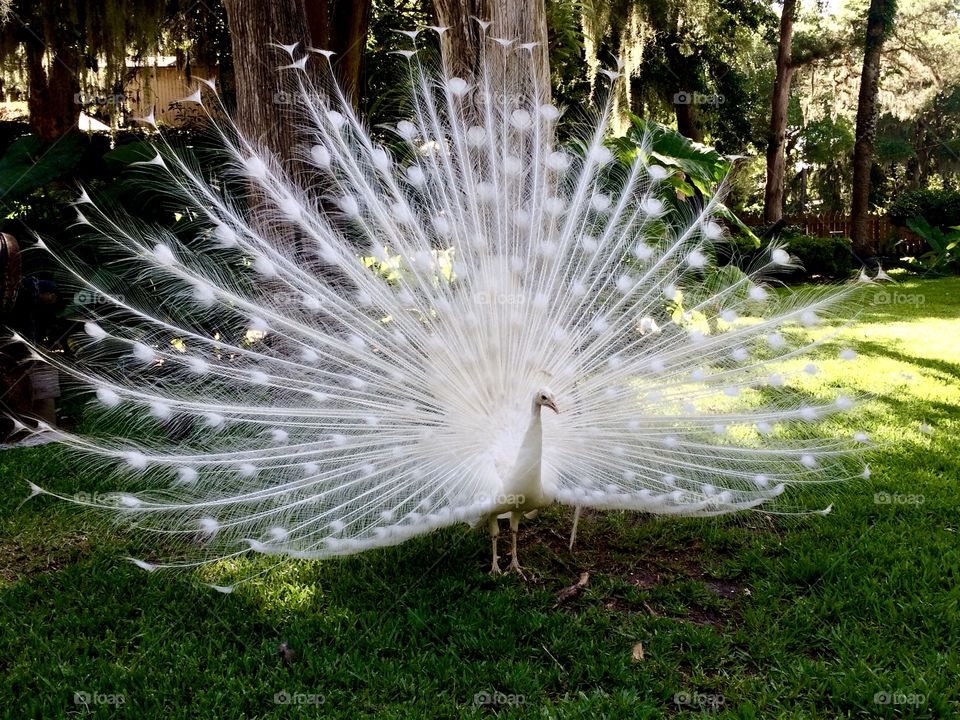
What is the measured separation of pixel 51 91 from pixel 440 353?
9.12 metres

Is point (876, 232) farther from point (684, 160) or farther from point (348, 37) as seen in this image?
point (348, 37)

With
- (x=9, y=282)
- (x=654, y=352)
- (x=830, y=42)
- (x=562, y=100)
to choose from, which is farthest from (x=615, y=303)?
(x=830, y=42)

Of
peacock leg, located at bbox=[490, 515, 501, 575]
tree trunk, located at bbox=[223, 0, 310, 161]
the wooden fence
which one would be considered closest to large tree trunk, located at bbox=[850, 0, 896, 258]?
the wooden fence

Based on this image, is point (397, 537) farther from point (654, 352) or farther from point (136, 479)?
point (654, 352)

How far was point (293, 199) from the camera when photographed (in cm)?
394

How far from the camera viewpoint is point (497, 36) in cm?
532

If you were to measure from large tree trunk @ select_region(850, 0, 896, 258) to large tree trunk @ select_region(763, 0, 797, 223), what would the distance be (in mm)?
1653

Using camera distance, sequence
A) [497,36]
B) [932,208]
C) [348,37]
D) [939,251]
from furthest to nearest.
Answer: [932,208] < [939,251] < [348,37] < [497,36]

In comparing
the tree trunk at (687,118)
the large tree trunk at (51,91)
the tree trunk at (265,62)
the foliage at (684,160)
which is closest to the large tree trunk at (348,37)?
the tree trunk at (265,62)

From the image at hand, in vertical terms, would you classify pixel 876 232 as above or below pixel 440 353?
below

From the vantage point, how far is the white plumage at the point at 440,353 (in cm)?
364

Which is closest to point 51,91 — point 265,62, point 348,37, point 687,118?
point 348,37

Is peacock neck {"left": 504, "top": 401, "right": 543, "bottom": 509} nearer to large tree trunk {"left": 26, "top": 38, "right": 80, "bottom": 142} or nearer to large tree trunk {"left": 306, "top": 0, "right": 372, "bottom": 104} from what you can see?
large tree trunk {"left": 306, "top": 0, "right": 372, "bottom": 104}

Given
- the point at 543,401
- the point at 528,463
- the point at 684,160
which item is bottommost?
the point at 528,463
